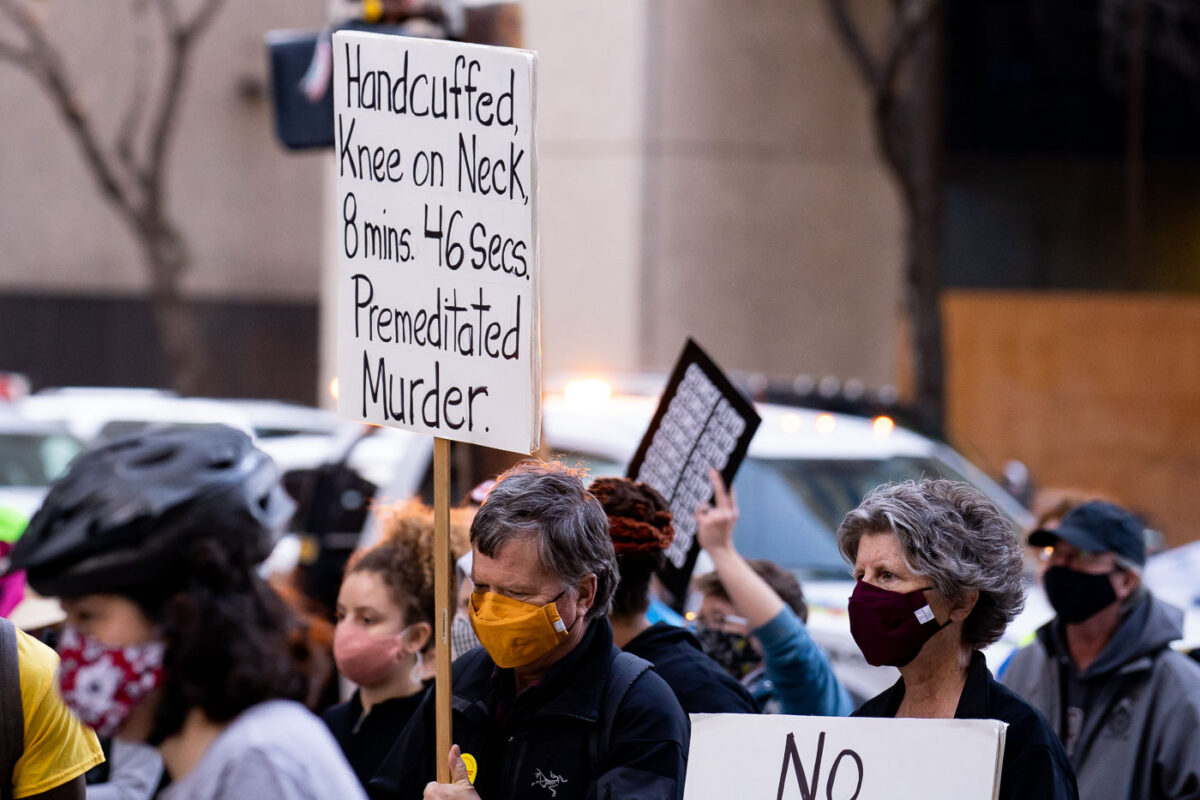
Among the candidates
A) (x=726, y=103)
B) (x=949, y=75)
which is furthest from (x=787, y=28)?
(x=949, y=75)

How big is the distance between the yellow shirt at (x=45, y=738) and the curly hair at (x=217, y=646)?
2.15 ft

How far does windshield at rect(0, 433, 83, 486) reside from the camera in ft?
44.4

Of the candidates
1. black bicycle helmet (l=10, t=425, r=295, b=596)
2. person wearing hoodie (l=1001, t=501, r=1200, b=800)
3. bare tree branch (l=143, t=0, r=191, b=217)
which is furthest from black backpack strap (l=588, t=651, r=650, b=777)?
bare tree branch (l=143, t=0, r=191, b=217)

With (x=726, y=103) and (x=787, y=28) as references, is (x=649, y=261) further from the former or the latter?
(x=787, y=28)

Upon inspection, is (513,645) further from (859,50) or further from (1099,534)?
(859,50)

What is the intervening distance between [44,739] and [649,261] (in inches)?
565

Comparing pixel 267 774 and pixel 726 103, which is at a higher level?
pixel 726 103

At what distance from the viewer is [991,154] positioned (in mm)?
19953

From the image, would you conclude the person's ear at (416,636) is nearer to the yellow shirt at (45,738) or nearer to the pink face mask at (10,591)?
the pink face mask at (10,591)

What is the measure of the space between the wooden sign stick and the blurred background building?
44.6 feet

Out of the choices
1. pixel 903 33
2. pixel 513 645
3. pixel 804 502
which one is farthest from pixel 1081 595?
pixel 903 33

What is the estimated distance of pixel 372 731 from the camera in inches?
172

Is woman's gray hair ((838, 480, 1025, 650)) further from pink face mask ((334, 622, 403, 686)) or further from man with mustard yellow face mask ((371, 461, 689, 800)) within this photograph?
pink face mask ((334, 622, 403, 686))

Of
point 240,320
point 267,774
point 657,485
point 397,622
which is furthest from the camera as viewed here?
point 240,320
